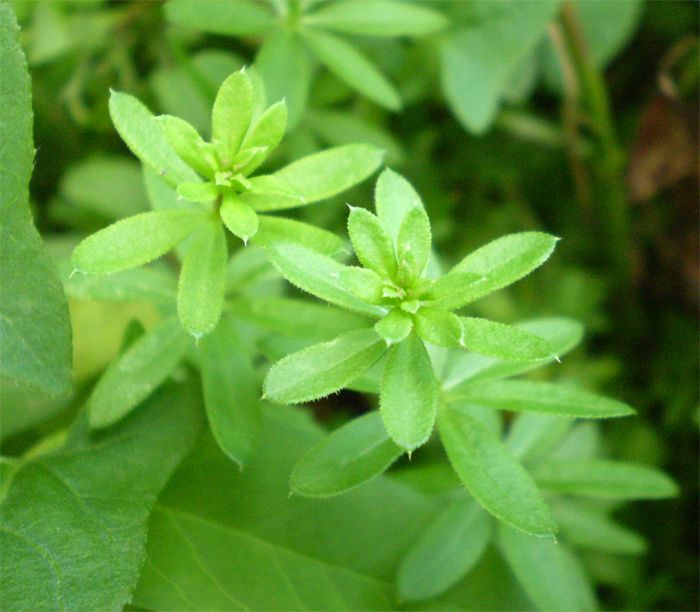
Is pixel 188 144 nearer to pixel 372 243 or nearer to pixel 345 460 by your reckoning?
pixel 372 243

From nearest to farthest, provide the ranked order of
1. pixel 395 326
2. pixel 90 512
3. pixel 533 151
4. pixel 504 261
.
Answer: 1. pixel 395 326
2. pixel 504 261
3. pixel 90 512
4. pixel 533 151

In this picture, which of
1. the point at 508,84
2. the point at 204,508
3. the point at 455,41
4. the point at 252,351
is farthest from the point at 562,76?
the point at 204,508

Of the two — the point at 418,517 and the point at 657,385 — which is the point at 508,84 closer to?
the point at 657,385

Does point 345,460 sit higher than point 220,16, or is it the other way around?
point 220,16

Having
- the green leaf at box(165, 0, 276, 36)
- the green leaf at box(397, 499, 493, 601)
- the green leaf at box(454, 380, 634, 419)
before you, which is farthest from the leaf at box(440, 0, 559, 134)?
the green leaf at box(397, 499, 493, 601)

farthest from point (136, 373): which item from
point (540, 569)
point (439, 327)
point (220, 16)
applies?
point (540, 569)

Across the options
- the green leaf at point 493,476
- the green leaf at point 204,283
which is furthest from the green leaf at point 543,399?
the green leaf at point 204,283

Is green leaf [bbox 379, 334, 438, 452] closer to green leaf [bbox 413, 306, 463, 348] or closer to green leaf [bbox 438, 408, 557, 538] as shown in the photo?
green leaf [bbox 413, 306, 463, 348]

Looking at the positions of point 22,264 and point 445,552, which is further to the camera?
point 445,552

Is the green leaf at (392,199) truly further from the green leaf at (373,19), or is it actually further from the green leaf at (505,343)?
the green leaf at (373,19)
